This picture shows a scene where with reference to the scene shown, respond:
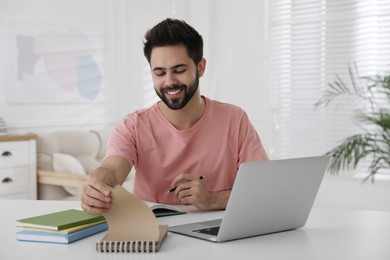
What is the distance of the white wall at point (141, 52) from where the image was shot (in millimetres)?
5754

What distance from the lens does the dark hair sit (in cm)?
236

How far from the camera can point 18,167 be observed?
5.02 meters

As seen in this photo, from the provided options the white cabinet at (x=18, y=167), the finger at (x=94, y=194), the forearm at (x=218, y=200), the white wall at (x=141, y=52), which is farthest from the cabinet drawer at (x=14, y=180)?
the finger at (x=94, y=194)

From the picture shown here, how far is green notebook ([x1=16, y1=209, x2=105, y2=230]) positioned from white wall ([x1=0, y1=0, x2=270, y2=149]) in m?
3.77

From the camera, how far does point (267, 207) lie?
178 cm

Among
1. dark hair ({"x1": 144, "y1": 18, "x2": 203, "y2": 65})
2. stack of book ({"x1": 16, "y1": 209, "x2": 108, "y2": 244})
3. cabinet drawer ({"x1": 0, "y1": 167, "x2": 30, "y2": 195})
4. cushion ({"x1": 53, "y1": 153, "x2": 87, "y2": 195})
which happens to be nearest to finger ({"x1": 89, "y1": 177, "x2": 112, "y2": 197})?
stack of book ({"x1": 16, "y1": 209, "x2": 108, "y2": 244})

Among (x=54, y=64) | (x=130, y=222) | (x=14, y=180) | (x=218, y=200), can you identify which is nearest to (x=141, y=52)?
(x=54, y=64)

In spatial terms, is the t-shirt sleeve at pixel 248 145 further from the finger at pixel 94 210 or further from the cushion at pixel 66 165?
the cushion at pixel 66 165

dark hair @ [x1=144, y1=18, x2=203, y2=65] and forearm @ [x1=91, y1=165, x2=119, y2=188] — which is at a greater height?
dark hair @ [x1=144, y1=18, x2=203, y2=65]

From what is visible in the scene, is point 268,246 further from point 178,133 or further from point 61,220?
point 178,133

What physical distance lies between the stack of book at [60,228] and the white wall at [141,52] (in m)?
3.82

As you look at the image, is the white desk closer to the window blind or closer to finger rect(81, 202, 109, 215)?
finger rect(81, 202, 109, 215)

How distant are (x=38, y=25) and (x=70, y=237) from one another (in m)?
4.12

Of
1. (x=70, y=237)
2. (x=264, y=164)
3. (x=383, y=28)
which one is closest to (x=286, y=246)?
(x=264, y=164)
